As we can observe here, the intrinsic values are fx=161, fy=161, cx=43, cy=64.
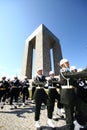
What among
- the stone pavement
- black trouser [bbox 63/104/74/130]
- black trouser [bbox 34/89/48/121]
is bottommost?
the stone pavement

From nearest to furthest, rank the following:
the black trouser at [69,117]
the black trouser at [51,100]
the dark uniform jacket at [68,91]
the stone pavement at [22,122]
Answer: the black trouser at [69,117] < the dark uniform jacket at [68,91] < the stone pavement at [22,122] < the black trouser at [51,100]

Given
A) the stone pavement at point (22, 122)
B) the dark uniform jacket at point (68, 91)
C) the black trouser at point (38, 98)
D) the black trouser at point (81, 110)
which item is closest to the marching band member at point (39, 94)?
the black trouser at point (38, 98)

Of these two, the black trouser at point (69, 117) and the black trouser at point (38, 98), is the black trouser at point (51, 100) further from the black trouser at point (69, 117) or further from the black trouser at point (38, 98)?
the black trouser at point (69, 117)

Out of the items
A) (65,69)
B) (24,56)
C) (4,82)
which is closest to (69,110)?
(65,69)

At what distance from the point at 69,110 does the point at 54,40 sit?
28784mm

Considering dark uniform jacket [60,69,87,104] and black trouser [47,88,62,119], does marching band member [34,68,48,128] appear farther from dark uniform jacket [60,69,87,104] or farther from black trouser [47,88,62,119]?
dark uniform jacket [60,69,87,104]

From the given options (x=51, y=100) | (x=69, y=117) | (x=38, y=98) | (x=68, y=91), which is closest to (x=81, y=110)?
(x=69, y=117)

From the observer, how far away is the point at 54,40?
3198cm

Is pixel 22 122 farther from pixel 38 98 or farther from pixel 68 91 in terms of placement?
pixel 68 91

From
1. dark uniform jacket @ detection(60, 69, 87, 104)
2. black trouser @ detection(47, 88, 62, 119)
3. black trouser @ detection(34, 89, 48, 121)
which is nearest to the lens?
dark uniform jacket @ detection(60, 69, 87, 104)

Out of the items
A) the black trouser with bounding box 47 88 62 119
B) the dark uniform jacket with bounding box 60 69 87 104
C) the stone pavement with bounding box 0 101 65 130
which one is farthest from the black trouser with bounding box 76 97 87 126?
the black trouser with bounding box 47 88 62 119

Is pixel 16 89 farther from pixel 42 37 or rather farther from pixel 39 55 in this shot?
pixel 42 37

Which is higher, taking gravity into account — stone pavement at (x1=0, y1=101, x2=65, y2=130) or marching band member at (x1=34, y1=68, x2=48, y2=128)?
Result: marching band member at (x1=34, y1=68, x2=48, y2=128)

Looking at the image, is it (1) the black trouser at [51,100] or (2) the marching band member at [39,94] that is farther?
(1) the black trouser at [51,100]
